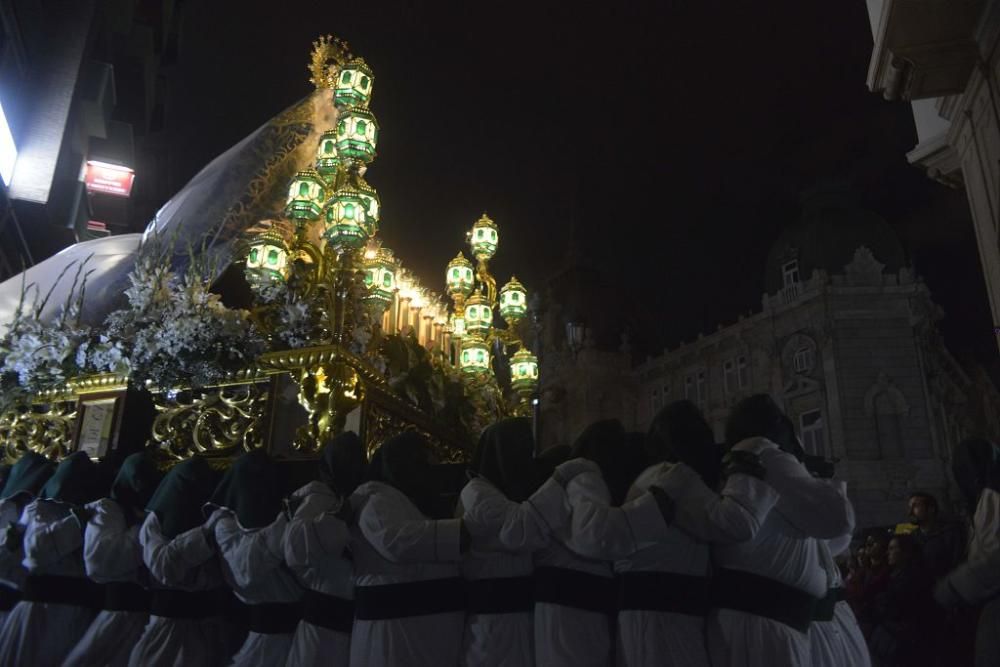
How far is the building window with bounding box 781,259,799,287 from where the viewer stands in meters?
26.8

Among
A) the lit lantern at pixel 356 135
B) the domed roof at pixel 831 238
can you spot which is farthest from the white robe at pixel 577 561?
the domed roof at pixel 831 238

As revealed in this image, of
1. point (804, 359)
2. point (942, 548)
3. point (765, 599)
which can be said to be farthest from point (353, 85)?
point (804, 359)

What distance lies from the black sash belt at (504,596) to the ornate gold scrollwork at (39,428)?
16.3 ft

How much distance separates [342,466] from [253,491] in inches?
22.6

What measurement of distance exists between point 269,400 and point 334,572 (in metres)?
2.49

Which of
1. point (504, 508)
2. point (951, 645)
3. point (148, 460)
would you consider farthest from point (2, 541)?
point (951, 645)

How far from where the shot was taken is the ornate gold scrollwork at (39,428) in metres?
7.26

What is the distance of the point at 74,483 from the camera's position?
19.0ft

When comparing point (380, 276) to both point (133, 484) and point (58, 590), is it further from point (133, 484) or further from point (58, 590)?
point (58, 590)

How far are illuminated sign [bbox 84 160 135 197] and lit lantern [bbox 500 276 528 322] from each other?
11.7 m

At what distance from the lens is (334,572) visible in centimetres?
457

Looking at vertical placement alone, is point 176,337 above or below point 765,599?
above

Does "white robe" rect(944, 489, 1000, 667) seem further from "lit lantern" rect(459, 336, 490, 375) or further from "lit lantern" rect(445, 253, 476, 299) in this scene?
"lit lantern" rect(445, 253, 476, 299)

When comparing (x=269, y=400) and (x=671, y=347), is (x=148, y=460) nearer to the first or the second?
(x=269, y=400)
